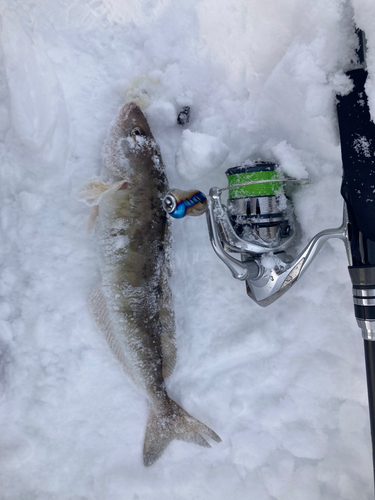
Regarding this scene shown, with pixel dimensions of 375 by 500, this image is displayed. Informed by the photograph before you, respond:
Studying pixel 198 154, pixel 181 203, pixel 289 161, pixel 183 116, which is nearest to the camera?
pixel 181 203

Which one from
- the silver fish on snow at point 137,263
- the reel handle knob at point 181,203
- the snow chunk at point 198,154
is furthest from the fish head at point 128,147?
the reel handle knob at point 181,203

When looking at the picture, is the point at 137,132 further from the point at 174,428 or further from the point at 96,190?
the point at 174,428

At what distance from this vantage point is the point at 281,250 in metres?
1.41

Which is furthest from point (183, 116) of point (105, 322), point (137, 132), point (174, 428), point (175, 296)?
point (174, 428)

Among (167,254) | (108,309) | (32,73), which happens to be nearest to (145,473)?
(108,309)

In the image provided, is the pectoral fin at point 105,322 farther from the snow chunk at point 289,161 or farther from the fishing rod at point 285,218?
the snow chunk at point 289,161

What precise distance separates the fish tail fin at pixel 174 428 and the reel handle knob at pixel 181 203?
36.8 inches

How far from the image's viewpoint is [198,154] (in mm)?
1512

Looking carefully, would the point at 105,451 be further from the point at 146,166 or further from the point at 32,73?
the point at 32,73

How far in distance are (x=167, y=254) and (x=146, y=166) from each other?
1.32 feet

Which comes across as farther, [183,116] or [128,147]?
[183,116]

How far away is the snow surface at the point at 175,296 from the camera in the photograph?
156 cm

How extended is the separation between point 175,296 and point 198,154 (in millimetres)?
692

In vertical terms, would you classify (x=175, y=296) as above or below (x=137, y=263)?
below
